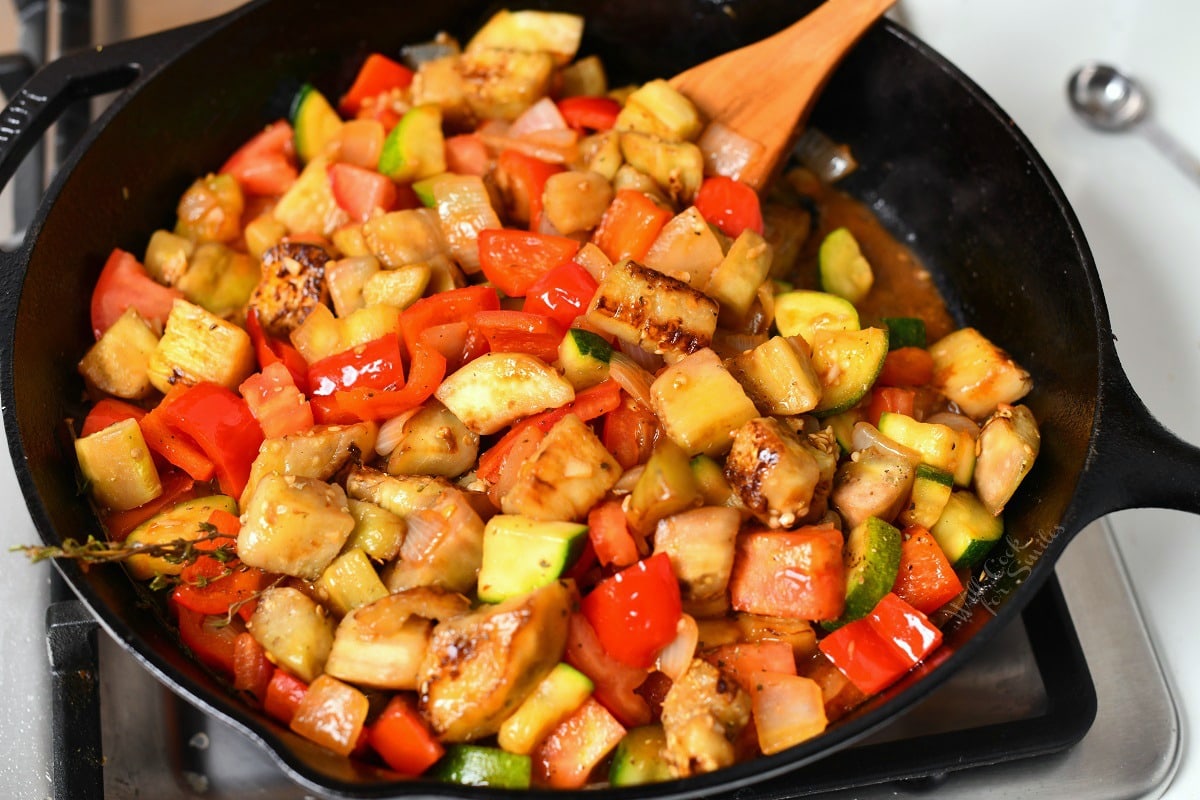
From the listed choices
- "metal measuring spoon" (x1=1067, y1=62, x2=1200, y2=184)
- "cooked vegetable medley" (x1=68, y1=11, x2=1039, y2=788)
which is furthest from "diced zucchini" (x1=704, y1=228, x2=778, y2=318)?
"metal measuring spoon" (x1=1067, y1=62, x2=1200, y2=184)

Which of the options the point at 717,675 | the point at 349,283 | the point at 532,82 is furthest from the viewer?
the point at 532,82

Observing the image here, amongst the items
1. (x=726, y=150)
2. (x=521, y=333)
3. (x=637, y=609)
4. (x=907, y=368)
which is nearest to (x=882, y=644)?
(x=637, y=609)

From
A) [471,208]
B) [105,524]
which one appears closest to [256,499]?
[105,524]

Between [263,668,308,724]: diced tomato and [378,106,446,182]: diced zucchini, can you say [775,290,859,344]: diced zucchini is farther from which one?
[263,668,308,724]: diced tomato

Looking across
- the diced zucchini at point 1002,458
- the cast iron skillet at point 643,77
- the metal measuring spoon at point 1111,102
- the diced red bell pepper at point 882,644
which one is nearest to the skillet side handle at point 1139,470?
the cast iron skillet at point 643,77

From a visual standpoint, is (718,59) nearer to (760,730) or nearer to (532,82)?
(532,82)

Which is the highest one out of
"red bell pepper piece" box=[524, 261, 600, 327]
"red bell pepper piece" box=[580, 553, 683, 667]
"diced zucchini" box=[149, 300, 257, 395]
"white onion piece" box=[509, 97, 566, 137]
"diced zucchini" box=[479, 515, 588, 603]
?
"white onion piece" box=[509, 97, 566, 137]
